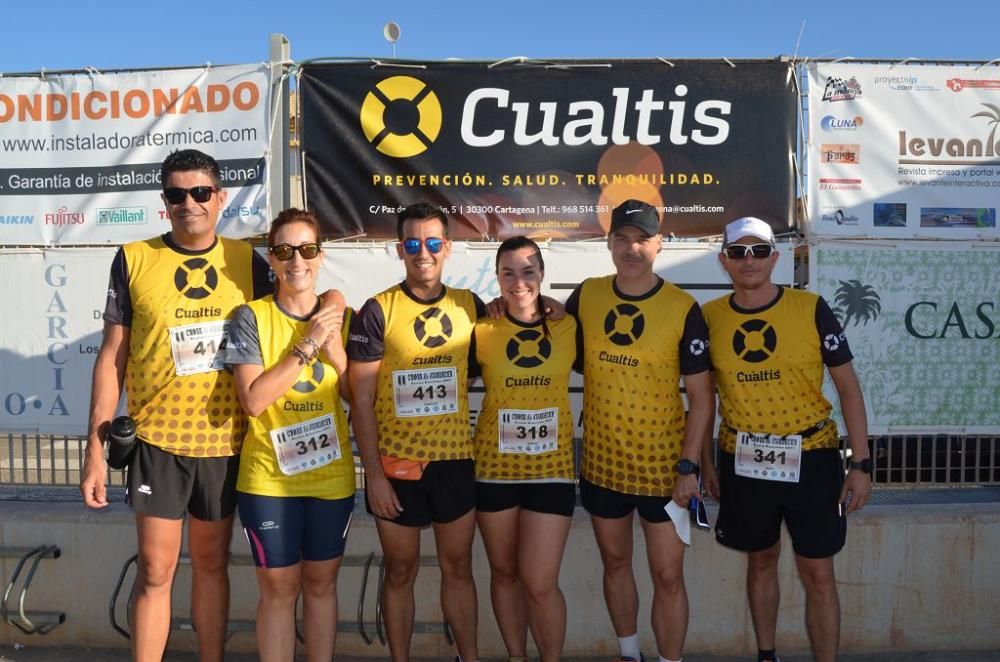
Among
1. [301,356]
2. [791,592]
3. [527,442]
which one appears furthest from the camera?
[791,592]

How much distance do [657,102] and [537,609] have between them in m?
2.98

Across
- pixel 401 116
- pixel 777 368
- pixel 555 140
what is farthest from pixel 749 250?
pixel 401 116

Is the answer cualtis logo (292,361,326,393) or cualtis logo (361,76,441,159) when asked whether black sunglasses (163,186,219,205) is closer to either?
cualtis logo (292,361,326,393)

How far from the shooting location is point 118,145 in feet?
15.2

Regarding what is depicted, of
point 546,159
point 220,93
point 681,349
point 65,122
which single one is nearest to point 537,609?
point 681,349

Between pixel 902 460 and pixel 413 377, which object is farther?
pixel 902 460

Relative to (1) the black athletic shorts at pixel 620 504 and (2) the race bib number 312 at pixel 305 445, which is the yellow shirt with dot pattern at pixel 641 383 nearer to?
(1) the black athletic shorts at pixel 620 504

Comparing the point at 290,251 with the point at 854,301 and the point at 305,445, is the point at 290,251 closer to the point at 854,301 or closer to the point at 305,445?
the point at 305,445

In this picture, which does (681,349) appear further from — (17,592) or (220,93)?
(17,592)

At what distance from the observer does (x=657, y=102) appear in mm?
4555

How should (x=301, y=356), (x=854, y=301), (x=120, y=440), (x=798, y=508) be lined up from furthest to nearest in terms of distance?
(x=854, y=301) < (x=798, y=508) < (x=120, y=440) < (x=301, y=356)

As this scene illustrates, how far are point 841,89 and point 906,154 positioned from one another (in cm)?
55

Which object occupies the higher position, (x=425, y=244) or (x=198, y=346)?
(x=425, y=244)

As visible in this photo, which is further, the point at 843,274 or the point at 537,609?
the point at 843,274
